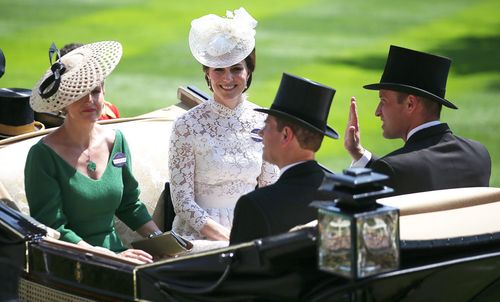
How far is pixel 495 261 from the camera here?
13.7 ft

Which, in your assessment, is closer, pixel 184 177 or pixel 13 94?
pixel 184 177

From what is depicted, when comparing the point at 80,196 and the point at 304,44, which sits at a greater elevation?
the point at 80,196

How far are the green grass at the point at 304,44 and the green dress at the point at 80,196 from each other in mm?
5318

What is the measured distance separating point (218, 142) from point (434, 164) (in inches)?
41.7

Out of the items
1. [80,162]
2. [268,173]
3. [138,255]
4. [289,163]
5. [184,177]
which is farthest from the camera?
[268,173]

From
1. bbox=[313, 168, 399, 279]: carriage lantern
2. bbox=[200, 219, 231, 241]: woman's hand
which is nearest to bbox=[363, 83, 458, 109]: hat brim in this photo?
bbox=[200, 219, 231, 241]: woman's hand

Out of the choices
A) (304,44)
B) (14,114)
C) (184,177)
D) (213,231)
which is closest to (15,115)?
(14,114)

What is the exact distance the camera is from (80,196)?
5.14 metres

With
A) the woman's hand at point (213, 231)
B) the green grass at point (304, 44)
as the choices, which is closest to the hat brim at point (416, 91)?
the woman's hand at point (213, 231)

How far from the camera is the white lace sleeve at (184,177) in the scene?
559 cm

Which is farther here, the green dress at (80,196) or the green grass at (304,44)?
the green grass at (304,44)

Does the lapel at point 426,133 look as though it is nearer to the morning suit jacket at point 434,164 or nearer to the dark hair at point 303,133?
the morning suit jacket at point 434,164

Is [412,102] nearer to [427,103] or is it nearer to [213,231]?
[427,103]

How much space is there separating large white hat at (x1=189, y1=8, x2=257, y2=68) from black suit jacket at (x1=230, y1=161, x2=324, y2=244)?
1.35 m
